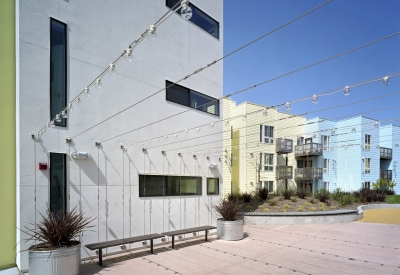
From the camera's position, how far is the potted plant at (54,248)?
4871 mm

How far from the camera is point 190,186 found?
9.62m

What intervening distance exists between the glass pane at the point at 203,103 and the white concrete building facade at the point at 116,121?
54 millimetres

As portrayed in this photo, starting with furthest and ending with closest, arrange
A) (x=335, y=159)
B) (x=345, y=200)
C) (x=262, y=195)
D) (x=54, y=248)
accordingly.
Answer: (x=335, y=159), (x=345, y=200), (x=262, y=195), (x=54, y=248)

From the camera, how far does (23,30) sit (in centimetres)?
567

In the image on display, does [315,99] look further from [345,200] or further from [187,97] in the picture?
[345,200]

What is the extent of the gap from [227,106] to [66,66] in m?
17.8

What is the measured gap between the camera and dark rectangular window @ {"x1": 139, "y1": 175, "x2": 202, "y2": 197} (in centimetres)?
809

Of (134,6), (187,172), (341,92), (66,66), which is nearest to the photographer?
(341,92)

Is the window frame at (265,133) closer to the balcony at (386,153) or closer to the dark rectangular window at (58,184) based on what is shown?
the balcony at (386,153)

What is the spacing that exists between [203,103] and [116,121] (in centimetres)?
394

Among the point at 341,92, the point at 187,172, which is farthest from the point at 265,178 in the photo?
Answer: the point at 341,92

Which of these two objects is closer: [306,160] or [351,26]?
[351,26]

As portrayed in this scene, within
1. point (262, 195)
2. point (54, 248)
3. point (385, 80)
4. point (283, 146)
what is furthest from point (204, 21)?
point (283, 146)

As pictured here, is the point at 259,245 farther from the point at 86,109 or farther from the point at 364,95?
the point at 86,109
